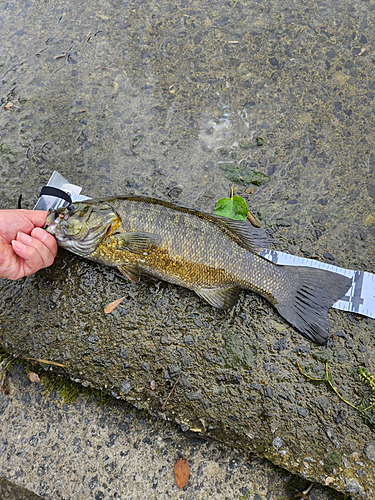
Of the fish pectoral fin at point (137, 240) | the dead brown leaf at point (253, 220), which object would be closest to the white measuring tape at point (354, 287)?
the dead brown leaf at point (253, 220)

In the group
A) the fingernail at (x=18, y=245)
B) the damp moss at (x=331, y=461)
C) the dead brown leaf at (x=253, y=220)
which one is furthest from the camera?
the dead brown leaf at (x=253, y=220)

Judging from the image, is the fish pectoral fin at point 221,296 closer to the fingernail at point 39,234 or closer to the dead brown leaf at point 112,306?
the dead brown leaf at point 112,306

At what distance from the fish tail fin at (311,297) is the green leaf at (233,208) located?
67 centimetres

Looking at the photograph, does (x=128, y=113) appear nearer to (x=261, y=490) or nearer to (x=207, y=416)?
(x=207, y=416)

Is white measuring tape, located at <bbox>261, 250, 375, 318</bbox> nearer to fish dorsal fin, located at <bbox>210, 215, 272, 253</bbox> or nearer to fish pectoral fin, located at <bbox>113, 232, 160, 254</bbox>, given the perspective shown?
fish dorsal fin, located at <bbox>210, 215, 272, 253</bbox>

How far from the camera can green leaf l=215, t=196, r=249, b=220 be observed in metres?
3.69

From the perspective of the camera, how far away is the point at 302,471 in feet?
10.4

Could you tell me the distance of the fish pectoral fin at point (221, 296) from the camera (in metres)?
3.48

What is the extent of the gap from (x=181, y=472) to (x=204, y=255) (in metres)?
1.85

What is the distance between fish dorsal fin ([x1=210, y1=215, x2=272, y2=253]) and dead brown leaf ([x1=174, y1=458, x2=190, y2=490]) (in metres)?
1.94

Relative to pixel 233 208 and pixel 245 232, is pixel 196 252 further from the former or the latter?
pixel 233 208

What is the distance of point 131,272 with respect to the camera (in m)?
3.55

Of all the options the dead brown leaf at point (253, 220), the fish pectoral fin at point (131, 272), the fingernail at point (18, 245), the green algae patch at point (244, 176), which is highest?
the fingernail at point (18, 245)

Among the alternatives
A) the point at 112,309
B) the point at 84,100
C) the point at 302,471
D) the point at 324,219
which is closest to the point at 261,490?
the point at 302,471
